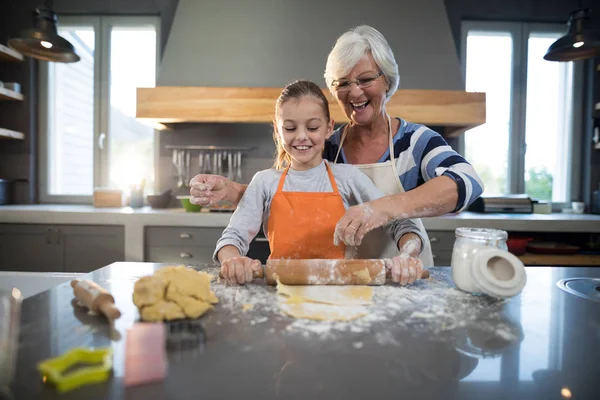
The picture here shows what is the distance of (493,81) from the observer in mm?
3334

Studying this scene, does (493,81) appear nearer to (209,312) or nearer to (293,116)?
(293,116)

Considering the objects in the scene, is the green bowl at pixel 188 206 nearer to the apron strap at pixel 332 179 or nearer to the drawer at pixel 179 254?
the drawer at pixel 179 254

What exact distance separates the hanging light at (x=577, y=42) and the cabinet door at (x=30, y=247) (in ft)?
11.1

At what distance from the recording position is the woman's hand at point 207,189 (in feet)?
3.82

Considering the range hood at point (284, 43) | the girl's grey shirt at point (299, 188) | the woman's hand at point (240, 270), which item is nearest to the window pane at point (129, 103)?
the range hood at point (284, 43)

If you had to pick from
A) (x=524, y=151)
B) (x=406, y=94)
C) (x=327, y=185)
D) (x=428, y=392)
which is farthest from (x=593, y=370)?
(x=524, y=151)

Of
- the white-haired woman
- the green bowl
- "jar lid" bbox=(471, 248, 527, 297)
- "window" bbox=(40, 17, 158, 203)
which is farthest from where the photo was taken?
"window" bbox=(40, 17, 158, 203)

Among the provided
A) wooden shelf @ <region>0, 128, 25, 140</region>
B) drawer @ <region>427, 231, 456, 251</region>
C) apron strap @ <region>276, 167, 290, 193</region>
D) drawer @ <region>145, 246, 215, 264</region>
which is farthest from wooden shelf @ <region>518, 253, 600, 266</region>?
wooden shelf @ <region>0, 128, 25, 140</region>

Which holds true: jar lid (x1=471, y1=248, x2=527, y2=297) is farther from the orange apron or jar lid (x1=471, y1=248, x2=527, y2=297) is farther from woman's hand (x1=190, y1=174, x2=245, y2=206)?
woman's hand (x1=190, y1=174, x2=245, y2=206)

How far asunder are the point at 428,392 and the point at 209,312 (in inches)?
16.6

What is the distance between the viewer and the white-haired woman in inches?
43.1

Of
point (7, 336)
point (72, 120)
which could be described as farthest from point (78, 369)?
point (72, 120)

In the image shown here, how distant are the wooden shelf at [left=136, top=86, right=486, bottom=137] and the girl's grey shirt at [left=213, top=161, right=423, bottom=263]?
1.38 metres

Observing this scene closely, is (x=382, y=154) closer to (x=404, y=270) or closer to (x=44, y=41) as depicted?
(x=404, y=270)
